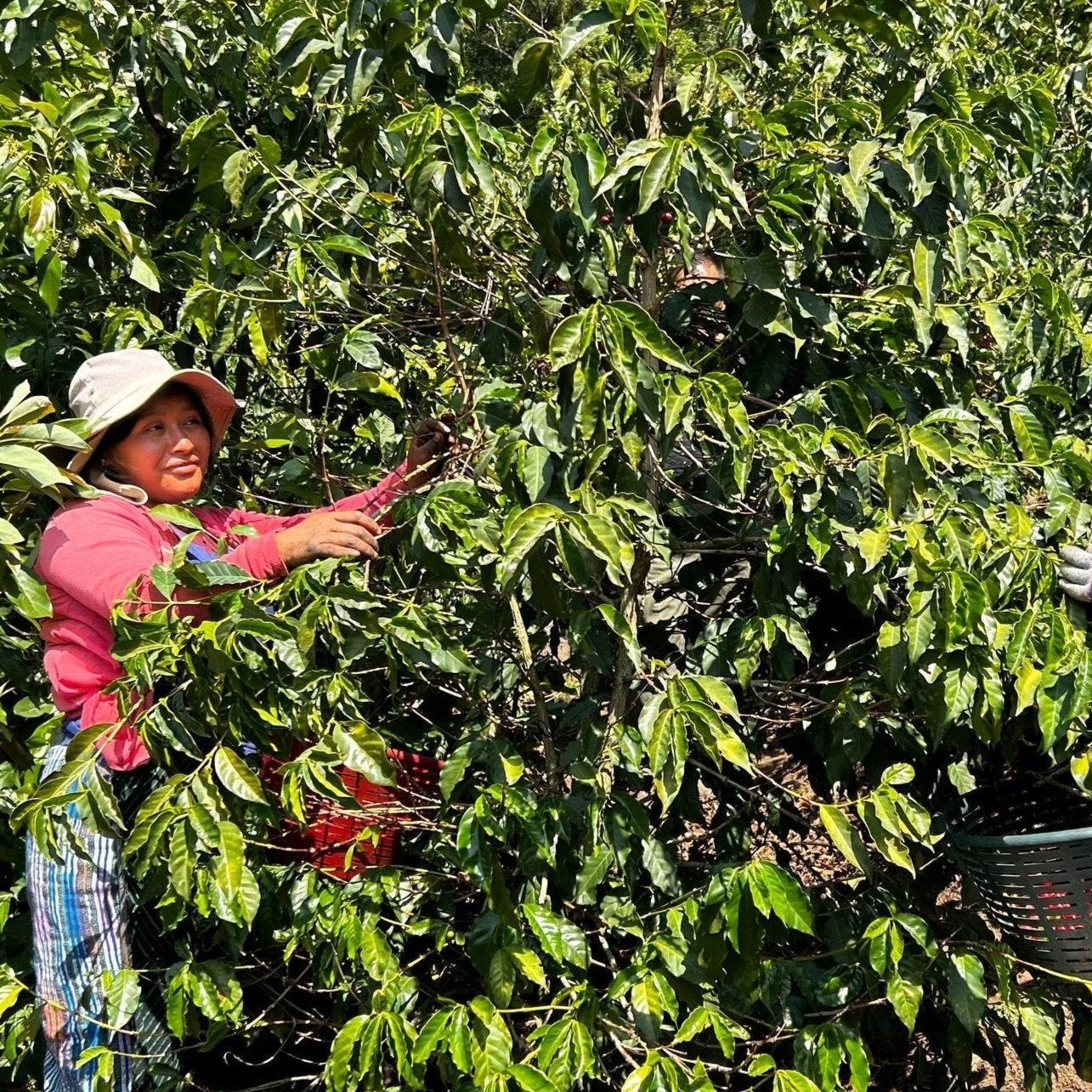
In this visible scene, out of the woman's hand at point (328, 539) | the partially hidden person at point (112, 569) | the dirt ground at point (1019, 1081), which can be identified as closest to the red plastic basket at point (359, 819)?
the partially hidden person at point (112, 569)

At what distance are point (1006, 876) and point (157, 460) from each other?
5.41 feet

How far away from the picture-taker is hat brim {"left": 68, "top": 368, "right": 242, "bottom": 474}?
2492 mm

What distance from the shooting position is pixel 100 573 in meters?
2.30

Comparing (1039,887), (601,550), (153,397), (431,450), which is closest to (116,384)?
(153,397)

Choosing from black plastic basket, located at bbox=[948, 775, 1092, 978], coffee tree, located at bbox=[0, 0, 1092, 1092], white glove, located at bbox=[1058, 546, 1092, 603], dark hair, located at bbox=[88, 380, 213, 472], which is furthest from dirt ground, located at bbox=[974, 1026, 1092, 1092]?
dark hair, located at bbox=[88, 380, 213, 472]

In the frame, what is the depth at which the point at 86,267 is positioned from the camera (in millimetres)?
3209

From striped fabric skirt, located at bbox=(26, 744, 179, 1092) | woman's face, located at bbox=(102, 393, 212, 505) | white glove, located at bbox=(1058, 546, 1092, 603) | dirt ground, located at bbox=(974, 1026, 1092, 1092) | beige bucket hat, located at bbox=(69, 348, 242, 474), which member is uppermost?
beige bucket hat, located at bbox=(69, 348, 242, 474)

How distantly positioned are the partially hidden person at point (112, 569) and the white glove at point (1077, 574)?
3.49ft

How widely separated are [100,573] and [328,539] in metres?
0.38

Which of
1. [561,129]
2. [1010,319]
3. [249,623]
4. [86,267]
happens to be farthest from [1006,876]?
[86,267]

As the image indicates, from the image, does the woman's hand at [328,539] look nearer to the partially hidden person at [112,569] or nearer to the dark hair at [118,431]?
the partially hidden person at [112,569]

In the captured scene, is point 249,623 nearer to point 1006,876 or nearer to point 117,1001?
point 117,1001

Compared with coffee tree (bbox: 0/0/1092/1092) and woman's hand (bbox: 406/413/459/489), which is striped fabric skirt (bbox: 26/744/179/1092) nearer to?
coffee tree (bbox: 0/0/1092/1092)

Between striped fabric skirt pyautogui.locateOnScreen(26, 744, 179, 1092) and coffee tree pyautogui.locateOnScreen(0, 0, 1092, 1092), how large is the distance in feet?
0.26
